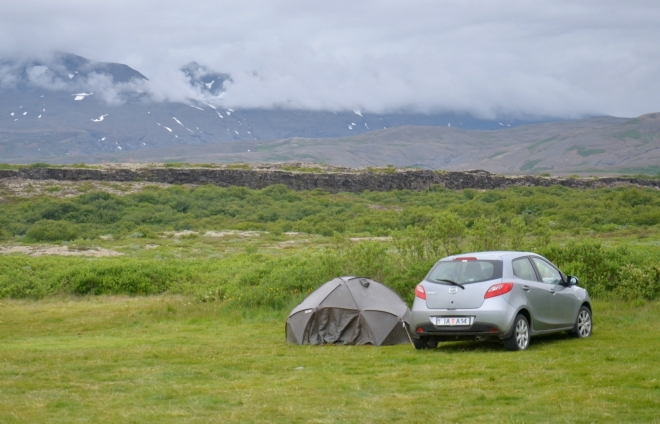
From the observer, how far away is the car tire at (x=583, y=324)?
14.0 metres

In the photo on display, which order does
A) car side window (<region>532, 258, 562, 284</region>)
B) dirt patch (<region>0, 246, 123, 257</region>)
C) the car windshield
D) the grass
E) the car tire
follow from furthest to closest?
dirt patch (<region>0, 246, 123, 257</region>) < the car tire < car side window (<region>532, 258, 562, 284</region>) < the car windshield < the grass

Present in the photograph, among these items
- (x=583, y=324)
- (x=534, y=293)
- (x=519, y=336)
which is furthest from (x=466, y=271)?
(x=583, y=324)

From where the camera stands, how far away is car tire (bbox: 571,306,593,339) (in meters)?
14.0

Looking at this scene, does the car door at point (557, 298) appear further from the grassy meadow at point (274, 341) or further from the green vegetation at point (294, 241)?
the green vegetation at point (294, 241)

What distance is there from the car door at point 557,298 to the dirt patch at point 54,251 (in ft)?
83.4

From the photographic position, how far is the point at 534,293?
42.2 feet

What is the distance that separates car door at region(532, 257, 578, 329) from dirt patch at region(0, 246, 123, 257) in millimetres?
25413

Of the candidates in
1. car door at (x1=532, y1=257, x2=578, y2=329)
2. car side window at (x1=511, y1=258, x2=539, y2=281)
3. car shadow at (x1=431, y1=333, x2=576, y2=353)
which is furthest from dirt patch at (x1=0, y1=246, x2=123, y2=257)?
car side window at (x1=511, y1=258, x2=539, y2=281)

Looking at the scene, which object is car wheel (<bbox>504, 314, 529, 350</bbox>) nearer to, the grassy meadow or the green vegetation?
the grassy meadow

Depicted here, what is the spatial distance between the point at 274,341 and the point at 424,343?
3.74 m

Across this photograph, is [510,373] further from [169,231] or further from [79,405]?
[169,231]

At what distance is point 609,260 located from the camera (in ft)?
62.7

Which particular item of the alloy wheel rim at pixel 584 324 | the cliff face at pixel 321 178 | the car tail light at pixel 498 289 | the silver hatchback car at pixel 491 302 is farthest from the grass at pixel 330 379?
the cliff face at pixel 321 178

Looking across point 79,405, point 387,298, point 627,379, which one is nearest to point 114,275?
point 387,298
